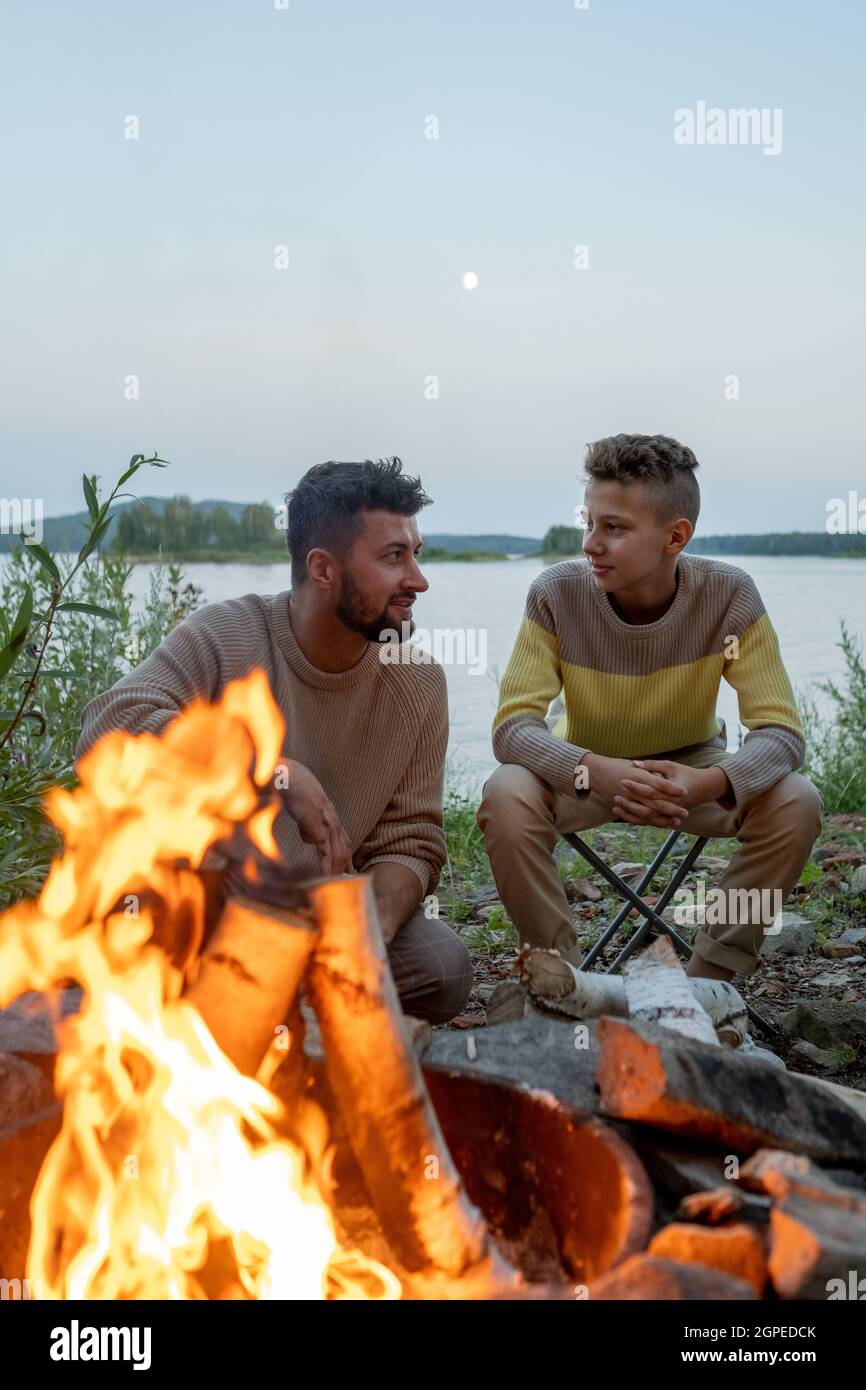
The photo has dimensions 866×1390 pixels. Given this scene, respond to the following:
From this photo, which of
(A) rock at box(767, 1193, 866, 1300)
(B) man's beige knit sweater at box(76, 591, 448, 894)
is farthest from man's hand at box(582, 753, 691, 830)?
(A) rock at box(767, 1193, 866, 1300)

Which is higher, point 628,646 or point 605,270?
point 605,270

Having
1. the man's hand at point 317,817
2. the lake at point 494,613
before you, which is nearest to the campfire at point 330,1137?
the man's hand at point 317,817

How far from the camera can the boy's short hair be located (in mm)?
3156

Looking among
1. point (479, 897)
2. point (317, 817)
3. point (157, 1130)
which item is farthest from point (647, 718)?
point (157, 1130)

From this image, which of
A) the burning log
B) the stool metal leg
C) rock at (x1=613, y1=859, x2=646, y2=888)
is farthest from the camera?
rock at (x1=613, y1=859, x2=646, y2=888)

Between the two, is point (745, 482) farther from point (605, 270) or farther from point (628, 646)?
point (628, 646)

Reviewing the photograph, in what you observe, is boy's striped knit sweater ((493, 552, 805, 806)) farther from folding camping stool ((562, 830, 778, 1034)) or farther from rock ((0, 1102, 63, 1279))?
rock ((0, 1102, 63, 1279))

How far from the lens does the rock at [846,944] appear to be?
3.84 metres

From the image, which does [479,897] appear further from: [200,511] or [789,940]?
[200,511]

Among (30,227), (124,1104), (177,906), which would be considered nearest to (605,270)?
(30,227)

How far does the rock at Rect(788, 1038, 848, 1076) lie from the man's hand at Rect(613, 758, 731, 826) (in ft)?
2.27

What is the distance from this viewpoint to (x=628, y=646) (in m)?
3.32

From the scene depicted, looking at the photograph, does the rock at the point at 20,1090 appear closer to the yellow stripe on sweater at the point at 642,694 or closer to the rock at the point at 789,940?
the yellow stripe on sweater at the point at 642,694
